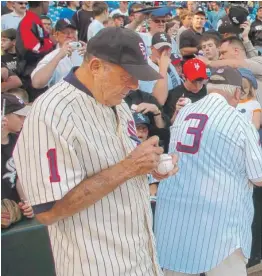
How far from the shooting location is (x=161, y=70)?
5.44 metres

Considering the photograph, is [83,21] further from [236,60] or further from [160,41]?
[236,60]

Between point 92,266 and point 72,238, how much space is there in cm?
14

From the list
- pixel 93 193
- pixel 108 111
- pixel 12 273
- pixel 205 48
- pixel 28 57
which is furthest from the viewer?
pixel 205 48

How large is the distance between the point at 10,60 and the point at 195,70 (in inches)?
89.9

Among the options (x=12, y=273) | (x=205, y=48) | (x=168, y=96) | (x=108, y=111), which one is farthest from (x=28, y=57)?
(x=108, y=111)

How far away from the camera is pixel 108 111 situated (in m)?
2.15

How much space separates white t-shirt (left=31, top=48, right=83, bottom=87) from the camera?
5.22 m

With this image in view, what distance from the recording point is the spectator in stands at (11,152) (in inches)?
142

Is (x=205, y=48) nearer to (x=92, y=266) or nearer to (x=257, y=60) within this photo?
(x=257, y=60)

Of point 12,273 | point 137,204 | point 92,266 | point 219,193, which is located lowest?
point 12,273

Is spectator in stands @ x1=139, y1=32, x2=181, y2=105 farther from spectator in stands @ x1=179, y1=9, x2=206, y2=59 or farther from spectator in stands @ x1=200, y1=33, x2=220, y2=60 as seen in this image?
spectator in stands @ x1=179, y1=9, x2=206, y2=59

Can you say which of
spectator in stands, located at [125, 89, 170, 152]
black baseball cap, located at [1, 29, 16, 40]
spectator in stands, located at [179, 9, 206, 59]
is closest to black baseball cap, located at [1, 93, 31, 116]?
spectator in stands, located at [125, 89, 170, 152]

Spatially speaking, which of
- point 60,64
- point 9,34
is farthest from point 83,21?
point 60,64

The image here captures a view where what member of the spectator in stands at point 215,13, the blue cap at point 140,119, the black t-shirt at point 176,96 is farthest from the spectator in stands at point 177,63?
the spectator in stands at point 215,13
